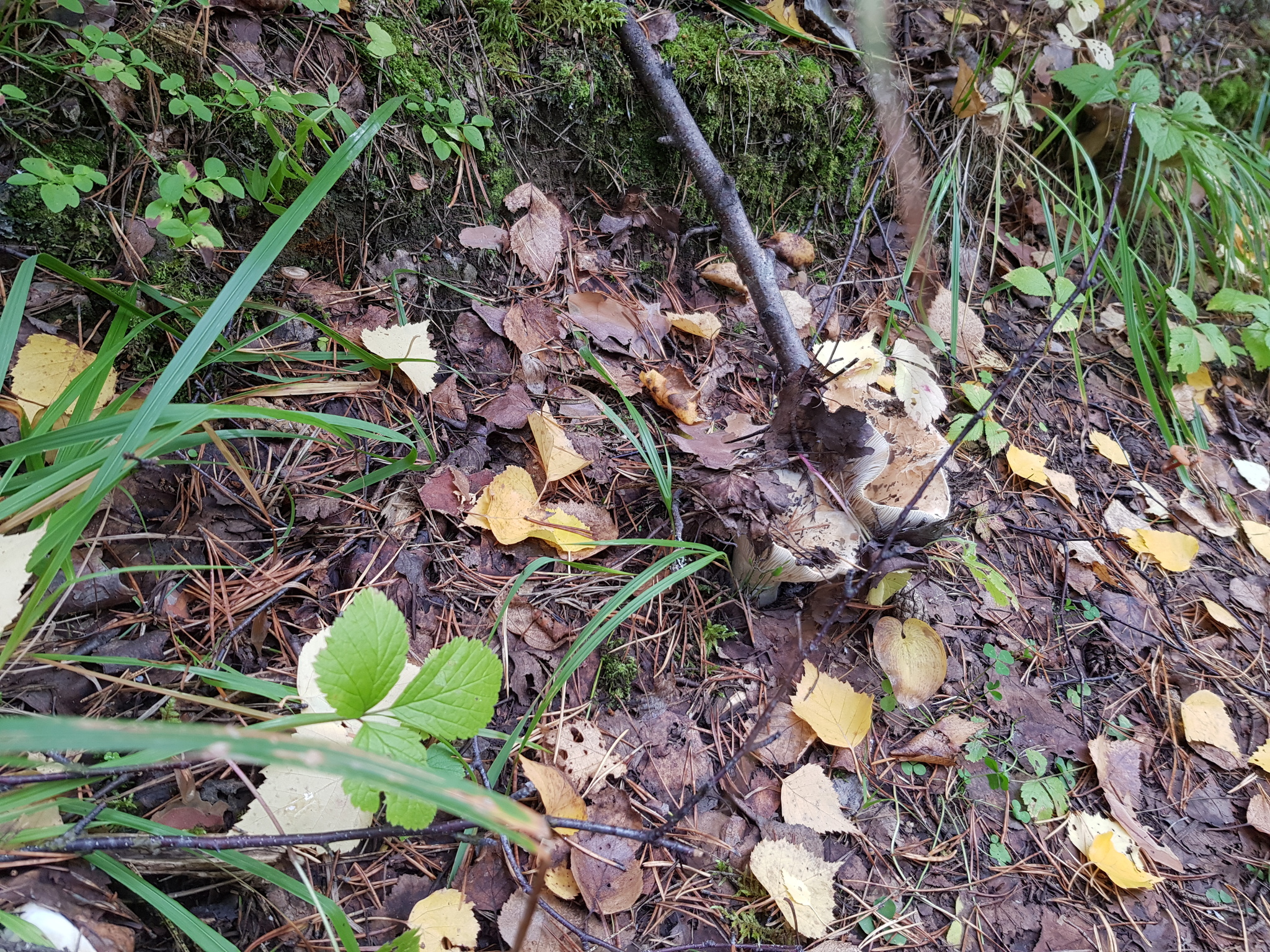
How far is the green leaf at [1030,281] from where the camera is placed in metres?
2.47

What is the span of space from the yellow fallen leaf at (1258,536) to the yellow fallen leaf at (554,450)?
2510 millimetres

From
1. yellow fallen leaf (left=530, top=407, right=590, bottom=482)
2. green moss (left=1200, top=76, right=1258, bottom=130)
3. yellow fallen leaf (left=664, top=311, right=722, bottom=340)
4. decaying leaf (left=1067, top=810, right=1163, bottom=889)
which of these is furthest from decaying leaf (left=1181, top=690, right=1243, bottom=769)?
green moss (left=1200, top=76, right=1258, bottom=130)

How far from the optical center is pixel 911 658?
1730 millimetres

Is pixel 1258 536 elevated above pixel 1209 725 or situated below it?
above

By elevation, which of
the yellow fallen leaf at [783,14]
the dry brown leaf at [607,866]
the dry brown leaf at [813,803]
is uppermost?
the yellow fallen leaf at [783,14]

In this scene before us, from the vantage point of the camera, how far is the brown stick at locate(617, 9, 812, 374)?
1902 mm

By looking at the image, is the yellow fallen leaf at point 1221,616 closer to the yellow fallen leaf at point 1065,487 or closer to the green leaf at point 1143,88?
the yellow fallen leaf at point 1065,487


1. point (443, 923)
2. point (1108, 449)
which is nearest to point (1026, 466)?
point (1108, 449)

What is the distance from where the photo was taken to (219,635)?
131 centimetres

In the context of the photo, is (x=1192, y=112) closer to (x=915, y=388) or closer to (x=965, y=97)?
(x=965, y=97)

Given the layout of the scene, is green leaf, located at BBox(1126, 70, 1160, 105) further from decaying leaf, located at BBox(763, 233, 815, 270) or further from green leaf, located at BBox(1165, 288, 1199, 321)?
decaying leaf, located at BBox(763, 233, 815, 270)

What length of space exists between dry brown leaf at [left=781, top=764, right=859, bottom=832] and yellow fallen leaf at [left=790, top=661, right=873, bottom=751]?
94 millimetres

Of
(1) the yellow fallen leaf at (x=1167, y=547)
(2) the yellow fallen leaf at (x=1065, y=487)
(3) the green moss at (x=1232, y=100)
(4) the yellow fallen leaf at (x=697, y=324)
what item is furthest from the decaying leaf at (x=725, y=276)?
(3) the green moss at (x=1232, y=100)

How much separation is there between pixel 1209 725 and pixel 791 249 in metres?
1.93
